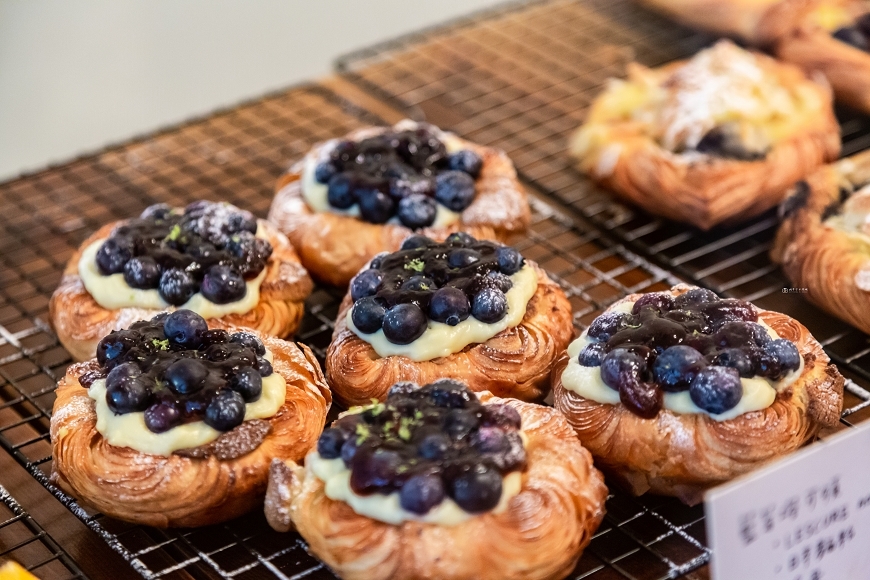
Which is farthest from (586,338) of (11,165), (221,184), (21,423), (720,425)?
(11,165)

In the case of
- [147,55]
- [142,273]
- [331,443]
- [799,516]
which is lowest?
[147,55]

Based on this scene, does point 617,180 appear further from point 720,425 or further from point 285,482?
point 285,482

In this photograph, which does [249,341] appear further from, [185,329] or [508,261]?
[508,261]

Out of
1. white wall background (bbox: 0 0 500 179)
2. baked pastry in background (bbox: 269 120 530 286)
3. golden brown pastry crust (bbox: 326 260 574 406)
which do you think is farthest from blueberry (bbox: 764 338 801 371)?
white wall background (bbox: 0 0 500 179)

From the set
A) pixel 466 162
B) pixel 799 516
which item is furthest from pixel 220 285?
pixel 799 516

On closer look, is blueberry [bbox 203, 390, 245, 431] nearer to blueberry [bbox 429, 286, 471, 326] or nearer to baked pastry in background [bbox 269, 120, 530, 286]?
blueberry [bbox 429, 286, 471, 326]

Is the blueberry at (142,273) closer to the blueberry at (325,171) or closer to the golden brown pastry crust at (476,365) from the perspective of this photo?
the golden brown pastry crust at (476,365)
